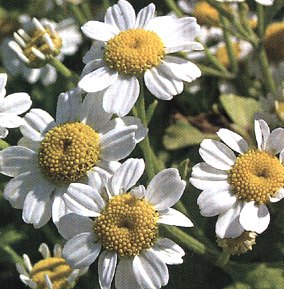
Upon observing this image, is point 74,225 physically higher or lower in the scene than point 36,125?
lower

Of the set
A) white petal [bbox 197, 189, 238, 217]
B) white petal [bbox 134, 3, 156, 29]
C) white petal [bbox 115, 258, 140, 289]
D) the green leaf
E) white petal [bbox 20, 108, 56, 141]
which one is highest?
white petal [bbox 134, 3, 156, 29]

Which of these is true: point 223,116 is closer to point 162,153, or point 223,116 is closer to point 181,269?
point 162,153

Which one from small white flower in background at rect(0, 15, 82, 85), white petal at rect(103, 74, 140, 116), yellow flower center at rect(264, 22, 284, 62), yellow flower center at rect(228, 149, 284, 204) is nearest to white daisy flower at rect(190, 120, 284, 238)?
yellow flower center at rect(228, 149, 284, 204)

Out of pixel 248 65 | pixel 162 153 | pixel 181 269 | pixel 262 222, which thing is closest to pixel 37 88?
pixel 162 153

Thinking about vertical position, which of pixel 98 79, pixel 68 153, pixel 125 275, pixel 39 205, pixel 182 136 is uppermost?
pixel 98 79

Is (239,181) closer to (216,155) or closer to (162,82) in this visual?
(216,155)

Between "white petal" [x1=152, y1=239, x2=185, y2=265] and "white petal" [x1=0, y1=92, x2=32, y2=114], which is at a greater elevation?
"white petal" [x1=0, y1=92, x2=32, y2=114]

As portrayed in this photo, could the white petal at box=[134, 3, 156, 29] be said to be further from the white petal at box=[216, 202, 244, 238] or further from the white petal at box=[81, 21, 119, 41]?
the white petal at box=[216, 202, 244, 238]

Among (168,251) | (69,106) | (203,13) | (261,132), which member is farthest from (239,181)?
(203,13)
